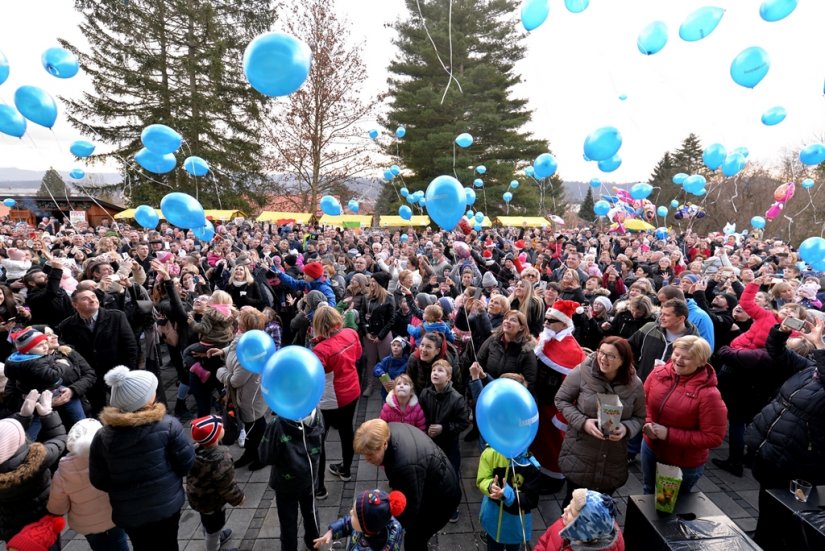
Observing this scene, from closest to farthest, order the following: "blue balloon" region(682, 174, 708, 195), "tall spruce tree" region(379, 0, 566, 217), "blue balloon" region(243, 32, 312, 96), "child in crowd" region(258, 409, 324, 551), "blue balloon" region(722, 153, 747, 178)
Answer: "child in crowd" region(258, 409, 324, 551) < "blue balloon" region(243, 32, 312, 96) < "blue balloon" region(722, 153, 747, 178) < "blue balloon" region(682, 174, 708, 195) < "tall spruce tree" region(379, 0, 566, 217)

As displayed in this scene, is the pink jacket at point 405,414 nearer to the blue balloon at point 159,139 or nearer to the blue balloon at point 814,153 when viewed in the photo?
the blue balloon at point 159,139

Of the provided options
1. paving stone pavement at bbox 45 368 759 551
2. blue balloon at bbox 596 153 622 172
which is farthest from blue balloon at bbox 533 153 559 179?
paving stone pavement at bbox 45 368 759 551

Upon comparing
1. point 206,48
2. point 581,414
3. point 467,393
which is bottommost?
point 467,393

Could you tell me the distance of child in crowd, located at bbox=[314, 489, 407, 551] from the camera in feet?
7.36

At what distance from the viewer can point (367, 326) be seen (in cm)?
554

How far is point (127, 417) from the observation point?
235 centimetres

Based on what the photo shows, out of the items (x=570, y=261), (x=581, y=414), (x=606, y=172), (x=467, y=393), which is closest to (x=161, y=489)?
(x=581, y=414)

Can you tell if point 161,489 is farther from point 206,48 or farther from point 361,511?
point 206,48

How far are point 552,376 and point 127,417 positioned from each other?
3.18 m

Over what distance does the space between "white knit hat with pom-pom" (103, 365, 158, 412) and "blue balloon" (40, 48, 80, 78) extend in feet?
16.5

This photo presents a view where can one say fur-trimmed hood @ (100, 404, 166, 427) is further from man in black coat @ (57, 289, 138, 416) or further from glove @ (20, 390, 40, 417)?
man in black coat @ (57, 289, 138, 416)

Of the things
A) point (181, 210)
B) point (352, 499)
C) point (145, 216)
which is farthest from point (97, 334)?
point (145, 216)

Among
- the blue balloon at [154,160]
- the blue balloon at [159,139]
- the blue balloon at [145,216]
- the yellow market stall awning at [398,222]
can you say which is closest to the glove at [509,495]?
the blue balloon at [159,139]

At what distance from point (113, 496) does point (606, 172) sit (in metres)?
8.28
